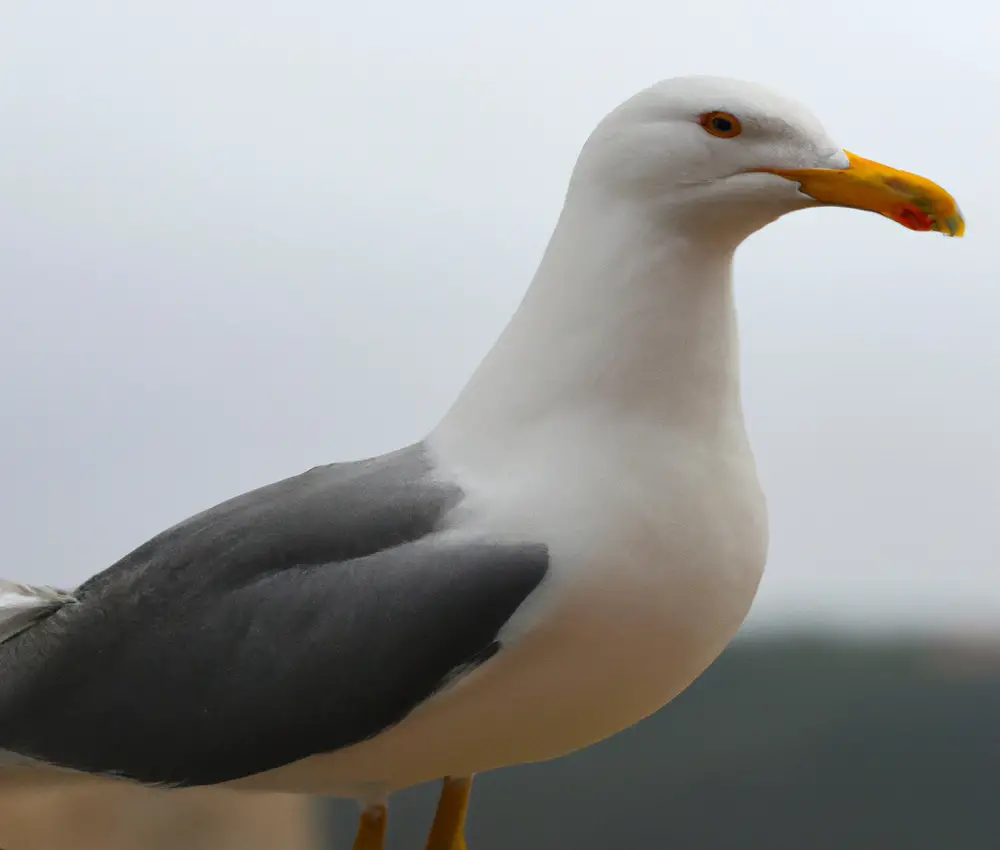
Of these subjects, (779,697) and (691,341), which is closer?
(691,341)

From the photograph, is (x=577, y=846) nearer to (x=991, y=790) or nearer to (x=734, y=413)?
(x=991, y=790)

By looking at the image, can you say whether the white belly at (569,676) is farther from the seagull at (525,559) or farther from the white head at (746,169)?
the white head at (746,169)

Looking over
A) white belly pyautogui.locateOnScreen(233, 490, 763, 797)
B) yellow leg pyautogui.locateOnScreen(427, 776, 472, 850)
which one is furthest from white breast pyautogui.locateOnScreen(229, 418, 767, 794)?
yellow leg pyautogui.locateOnScreen(427, 776, 472, 850)

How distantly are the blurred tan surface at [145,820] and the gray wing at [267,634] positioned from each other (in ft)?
0.27

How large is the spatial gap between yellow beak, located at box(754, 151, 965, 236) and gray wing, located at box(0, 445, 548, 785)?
11.4 inches

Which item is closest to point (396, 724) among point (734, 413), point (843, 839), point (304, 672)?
point (304, 672)

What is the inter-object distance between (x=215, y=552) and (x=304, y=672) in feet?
0.42

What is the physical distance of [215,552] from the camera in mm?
763

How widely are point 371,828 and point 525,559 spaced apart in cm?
25

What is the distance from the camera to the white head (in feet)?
2.33

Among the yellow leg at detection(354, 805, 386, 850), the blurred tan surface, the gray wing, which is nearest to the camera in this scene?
the gray wing

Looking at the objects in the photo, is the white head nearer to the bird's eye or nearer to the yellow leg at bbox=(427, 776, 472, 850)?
the bird's eye

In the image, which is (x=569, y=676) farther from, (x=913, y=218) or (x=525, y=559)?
(x=913, y=218)

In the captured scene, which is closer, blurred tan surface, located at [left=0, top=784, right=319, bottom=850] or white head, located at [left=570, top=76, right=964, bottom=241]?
white head, located at [left=570, top=76, right=964, bottom=241]
